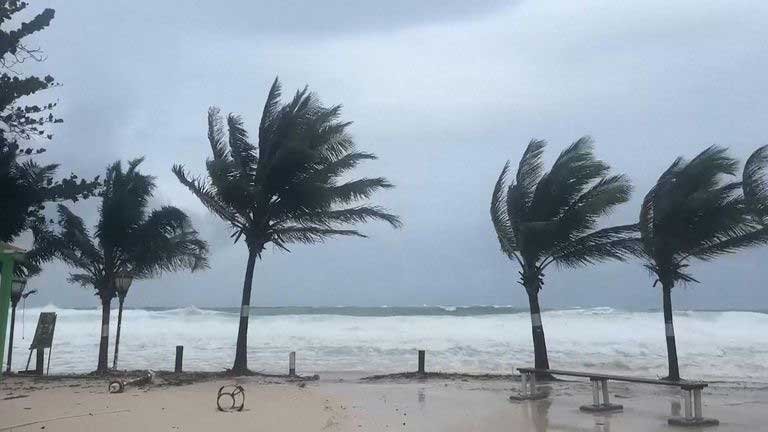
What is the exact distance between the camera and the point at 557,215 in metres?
17.8

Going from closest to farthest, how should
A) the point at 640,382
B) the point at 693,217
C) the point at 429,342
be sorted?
the point at 640,382 < the point at 693,217 < the point at 429,342

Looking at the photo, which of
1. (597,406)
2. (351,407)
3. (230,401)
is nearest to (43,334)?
(230,401)

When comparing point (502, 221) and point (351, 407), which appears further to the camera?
point (502, 221)

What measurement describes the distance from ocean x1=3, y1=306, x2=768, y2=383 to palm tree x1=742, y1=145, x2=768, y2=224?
7.08 meters

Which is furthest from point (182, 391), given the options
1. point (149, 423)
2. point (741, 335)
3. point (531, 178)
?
point (741, 335)

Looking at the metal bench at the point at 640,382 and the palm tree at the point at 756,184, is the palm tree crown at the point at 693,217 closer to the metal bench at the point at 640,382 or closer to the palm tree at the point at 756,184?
the palm tree at the point at 756,184

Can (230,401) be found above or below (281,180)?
below

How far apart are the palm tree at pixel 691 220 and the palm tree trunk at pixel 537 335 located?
9.49 feet

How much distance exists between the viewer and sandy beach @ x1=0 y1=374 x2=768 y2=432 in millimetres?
10273

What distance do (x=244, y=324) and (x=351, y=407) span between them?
718 centimetres

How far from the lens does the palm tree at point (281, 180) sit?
18.4m

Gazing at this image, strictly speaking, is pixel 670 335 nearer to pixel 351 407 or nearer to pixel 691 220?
pixel 691 220

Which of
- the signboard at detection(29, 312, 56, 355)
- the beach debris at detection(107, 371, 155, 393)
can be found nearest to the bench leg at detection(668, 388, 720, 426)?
the beach debris at detection(107, 371, 155, 393)

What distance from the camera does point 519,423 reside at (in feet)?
35.0
